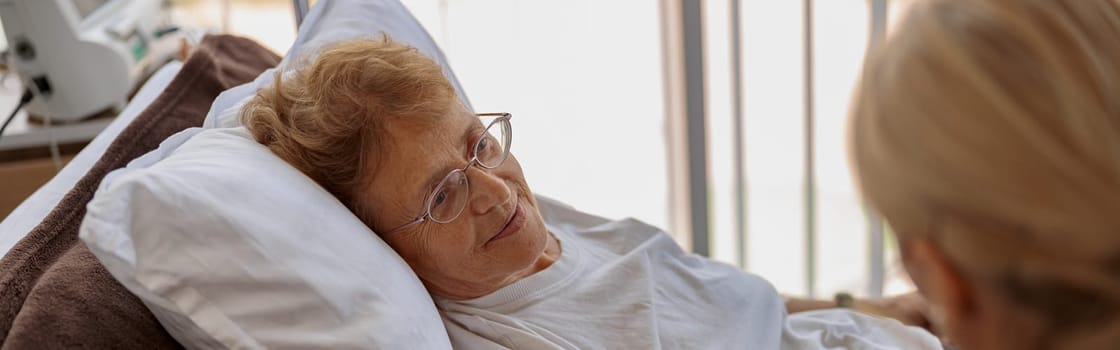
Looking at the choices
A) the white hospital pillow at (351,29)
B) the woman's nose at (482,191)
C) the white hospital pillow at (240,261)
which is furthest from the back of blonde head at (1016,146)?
the white hospital pillow at (351,29)

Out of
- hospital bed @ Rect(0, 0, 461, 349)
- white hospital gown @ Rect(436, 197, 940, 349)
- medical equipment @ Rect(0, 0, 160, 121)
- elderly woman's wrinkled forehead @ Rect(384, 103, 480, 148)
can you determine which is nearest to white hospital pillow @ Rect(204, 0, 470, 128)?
hospital bed @ Rect(0, 0, 461, 349)

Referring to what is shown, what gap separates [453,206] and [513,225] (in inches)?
3.4

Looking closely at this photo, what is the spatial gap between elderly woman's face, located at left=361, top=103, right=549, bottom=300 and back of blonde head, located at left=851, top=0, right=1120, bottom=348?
0.66 meters

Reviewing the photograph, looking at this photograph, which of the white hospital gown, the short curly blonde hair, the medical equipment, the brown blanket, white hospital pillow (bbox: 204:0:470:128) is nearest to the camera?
the brown blanket

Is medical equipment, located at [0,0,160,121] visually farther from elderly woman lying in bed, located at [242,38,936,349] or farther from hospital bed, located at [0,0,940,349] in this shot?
elderly woman lying in bed, located at [242,38,936,349]

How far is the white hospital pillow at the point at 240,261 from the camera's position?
0.97 metres

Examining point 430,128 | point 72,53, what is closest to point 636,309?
point 430,128

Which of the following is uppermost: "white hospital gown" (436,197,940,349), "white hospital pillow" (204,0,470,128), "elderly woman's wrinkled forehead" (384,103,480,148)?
"white hospital pillow" (204,0,470,128)

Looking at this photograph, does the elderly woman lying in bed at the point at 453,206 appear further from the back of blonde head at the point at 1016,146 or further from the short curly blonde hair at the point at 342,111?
the back of blonde head at the point at 1016,146

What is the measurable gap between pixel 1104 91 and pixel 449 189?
2.61 feet

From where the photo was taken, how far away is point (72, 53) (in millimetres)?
1863

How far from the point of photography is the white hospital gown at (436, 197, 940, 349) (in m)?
1.32

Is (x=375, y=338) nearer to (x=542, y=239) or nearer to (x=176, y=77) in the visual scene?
(x=542, y=239)

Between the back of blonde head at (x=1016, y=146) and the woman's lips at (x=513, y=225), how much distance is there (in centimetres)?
67
